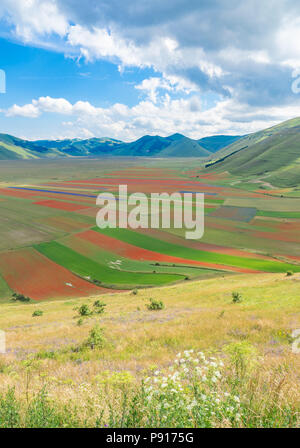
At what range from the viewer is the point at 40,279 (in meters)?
42.6

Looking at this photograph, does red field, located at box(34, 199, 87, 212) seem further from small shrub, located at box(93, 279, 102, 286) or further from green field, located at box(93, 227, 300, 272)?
small shrub, located at box(93, 279, 102, 286)

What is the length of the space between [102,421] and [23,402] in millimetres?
2543

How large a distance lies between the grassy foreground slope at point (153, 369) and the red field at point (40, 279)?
1500cm

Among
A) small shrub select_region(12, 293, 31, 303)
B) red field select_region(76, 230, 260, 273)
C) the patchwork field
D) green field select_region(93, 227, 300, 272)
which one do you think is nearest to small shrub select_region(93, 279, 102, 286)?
the patchwork field

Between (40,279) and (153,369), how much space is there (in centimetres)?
4087

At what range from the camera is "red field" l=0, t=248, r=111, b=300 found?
38688 millimetres

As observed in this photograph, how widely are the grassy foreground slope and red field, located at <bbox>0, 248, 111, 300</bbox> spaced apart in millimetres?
15003

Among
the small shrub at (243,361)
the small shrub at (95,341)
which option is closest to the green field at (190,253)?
the small shrub at (95,341)

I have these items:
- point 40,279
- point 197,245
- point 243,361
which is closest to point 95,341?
point 243,361

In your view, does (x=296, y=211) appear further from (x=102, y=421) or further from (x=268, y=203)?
(x=102, y=421)

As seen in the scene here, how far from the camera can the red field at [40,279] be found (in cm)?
3869

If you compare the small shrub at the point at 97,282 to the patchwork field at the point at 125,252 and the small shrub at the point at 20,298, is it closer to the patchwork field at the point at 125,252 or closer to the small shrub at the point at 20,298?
the patchwork field at the point at 125,252
